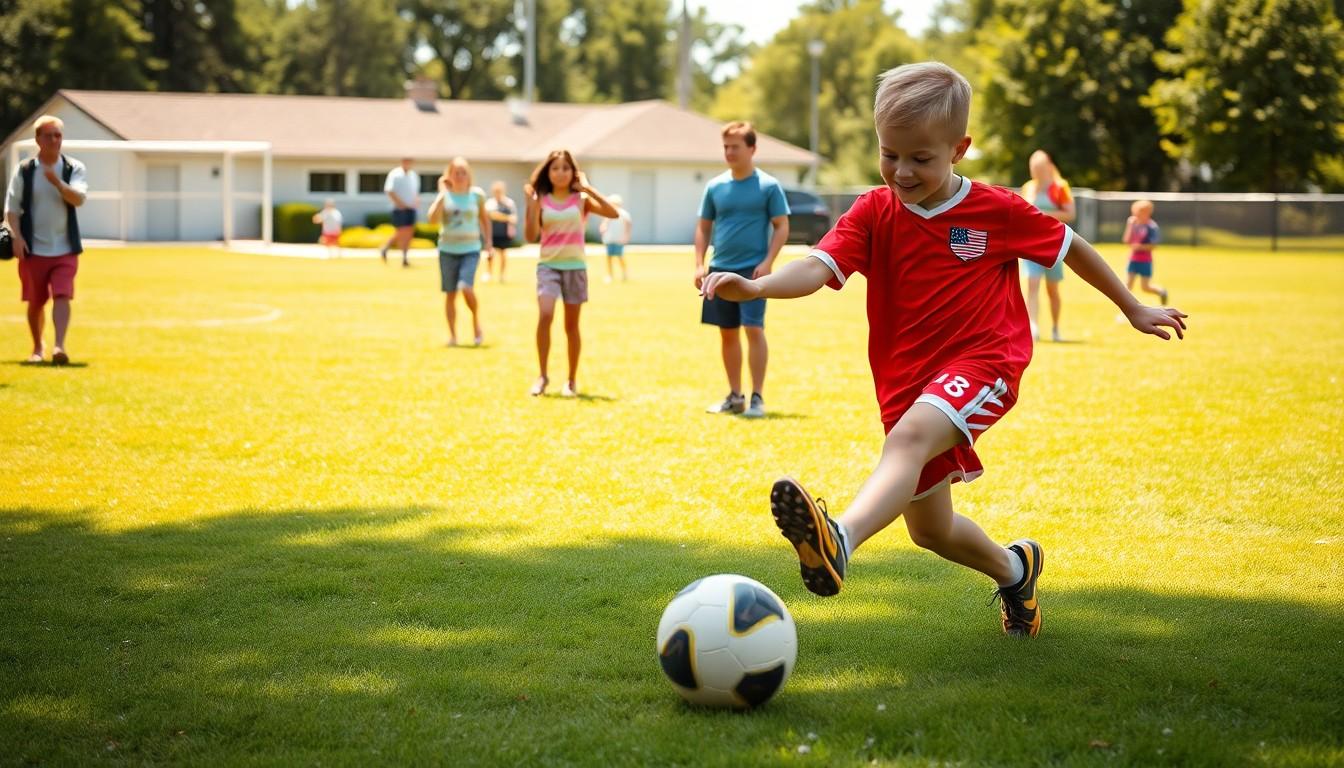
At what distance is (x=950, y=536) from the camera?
4.78 metres

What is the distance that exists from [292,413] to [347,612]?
526cm

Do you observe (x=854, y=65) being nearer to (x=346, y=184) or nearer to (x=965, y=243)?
(x=346, y=184)

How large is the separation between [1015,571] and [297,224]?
145ft

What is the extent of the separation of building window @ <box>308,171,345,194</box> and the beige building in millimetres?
38

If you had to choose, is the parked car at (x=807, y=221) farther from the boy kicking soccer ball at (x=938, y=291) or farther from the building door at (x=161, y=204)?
the boy kicking soccer ball at (x=938, y=291)

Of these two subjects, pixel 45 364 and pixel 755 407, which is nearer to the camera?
pixel 755 407

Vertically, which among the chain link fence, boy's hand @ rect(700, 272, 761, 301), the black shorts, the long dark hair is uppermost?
the chain link fence

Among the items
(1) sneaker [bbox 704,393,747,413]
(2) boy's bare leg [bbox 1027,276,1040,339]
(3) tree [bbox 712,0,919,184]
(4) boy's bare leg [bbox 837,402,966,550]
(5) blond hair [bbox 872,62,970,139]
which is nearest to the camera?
(4) boy's bare leg [bbox 837,402,966,550]

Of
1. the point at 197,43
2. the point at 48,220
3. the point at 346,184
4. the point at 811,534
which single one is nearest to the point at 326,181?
the point at 346,184

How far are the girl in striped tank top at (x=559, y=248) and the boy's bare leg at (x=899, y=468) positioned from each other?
729 centimetres

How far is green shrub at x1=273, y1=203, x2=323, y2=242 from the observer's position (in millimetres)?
46281

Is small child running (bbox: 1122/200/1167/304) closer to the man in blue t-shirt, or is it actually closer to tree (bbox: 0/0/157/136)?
the man in blue t-shirt

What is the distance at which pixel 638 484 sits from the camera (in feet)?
25.9

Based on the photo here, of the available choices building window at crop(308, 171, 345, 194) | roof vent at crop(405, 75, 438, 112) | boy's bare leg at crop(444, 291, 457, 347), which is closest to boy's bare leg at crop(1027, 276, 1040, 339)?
boy's bare leg at crop(444, 291, 457, 347)
